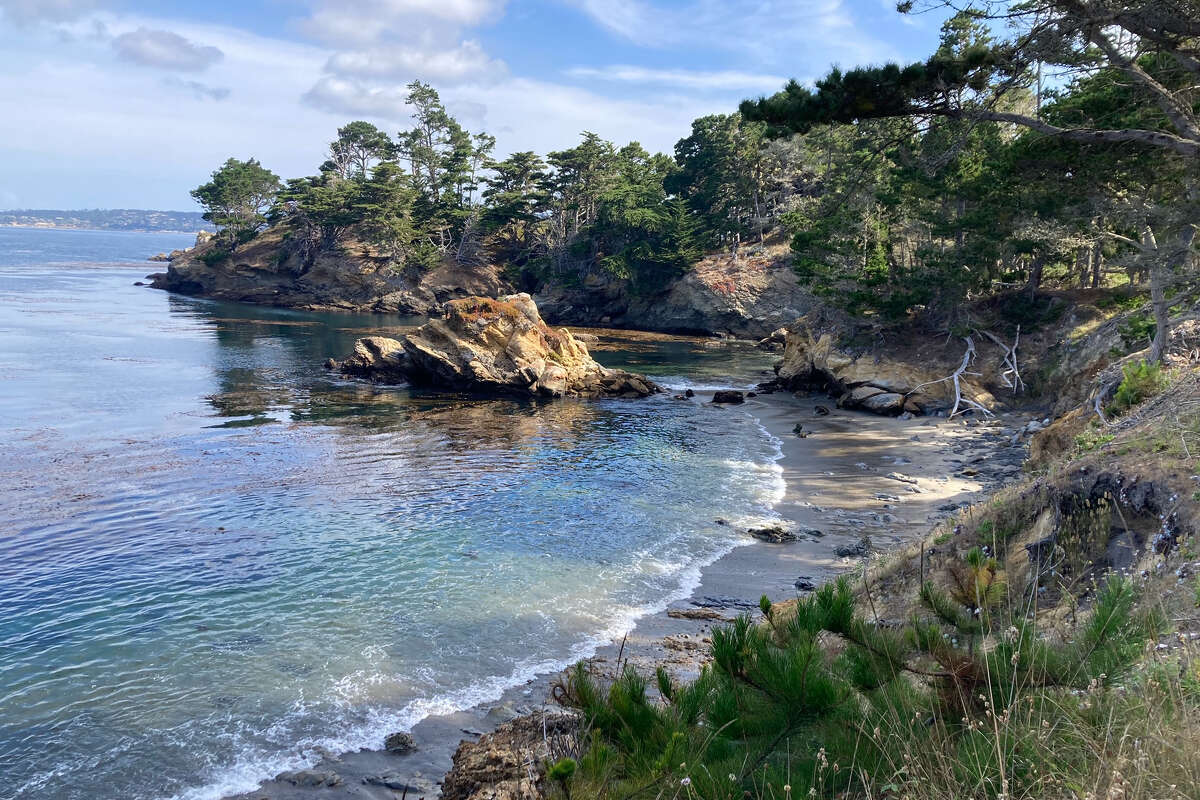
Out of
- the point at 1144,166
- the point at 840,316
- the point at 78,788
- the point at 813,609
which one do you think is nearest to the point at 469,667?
the point at 78,788

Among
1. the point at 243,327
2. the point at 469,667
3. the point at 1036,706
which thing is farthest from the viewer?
the point at 243,327

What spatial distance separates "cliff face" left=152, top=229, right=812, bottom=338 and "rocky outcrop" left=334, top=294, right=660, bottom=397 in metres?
26.1

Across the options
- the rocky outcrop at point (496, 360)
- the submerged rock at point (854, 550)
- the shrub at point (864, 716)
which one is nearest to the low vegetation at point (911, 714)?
the shrub at point (864, 716)

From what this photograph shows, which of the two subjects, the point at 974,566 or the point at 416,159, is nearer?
the point at 974,566

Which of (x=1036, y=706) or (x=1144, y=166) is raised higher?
(x=1144, y=166)

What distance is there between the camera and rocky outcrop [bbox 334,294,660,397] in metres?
35.6

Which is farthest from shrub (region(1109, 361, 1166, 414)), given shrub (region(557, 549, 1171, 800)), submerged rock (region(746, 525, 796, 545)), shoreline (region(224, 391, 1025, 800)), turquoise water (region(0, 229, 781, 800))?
shrub (region(557, 549, 1171, 800))

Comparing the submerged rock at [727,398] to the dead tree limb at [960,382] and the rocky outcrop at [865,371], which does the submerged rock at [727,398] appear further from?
the dead tree limb at [960,382]

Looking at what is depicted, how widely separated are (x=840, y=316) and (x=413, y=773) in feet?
109

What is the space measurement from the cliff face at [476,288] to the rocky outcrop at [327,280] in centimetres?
10

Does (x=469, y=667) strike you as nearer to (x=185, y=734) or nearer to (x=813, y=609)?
(x=185, y=734)

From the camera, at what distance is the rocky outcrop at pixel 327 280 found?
244ft

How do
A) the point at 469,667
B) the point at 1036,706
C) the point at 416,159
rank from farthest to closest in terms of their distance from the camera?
the point at 416,159, the point at 469,667, the point at 1036,706

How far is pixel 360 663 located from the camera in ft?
34.6
